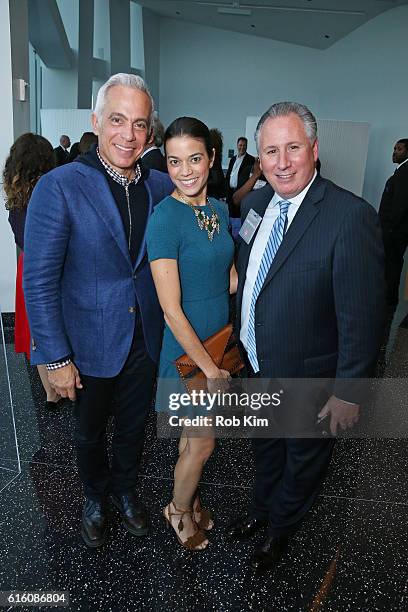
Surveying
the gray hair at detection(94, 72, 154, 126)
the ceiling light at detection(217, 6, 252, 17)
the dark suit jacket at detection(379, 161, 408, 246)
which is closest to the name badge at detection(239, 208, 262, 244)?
the gray hair at detection(94, 72, 154, 126)

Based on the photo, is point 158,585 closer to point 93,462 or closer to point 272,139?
point 93,462

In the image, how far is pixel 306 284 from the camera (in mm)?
1491

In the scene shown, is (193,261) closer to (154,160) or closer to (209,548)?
(209,548)

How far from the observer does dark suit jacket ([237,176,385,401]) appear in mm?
1423

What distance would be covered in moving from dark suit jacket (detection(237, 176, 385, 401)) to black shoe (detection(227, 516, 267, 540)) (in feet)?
2.38

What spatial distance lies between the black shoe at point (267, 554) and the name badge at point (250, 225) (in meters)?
1.09

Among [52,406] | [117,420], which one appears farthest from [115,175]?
[52,406]

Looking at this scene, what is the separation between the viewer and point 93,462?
1.90 meters

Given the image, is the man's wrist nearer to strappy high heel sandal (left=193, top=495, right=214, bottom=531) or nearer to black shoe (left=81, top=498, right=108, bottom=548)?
black shoe (left=81, top=498, right=108, bottom=548)

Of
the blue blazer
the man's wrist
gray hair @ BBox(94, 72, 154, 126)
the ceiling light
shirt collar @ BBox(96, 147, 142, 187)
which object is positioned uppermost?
the ceiling light

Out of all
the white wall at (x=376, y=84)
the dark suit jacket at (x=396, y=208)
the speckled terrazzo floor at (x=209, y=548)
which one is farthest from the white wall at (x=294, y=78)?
the speckled terrazzo floor at (x=209, y=548)

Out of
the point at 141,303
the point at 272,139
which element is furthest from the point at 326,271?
the point at 141,303

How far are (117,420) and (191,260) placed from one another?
763 mm

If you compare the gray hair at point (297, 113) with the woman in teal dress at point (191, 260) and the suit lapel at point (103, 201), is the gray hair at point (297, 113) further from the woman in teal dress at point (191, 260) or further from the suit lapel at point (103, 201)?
the suit lapel at point (103, 201)
